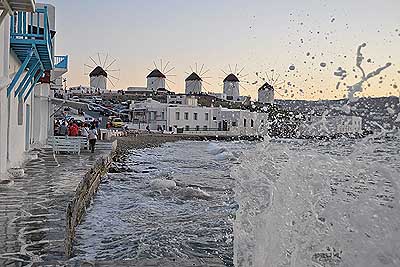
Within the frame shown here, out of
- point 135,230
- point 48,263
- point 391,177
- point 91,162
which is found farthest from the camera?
point 91,162

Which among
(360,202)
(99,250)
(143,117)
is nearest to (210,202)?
(99,250)

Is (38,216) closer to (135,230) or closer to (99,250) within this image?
(99,250)

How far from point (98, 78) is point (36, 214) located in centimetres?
10778

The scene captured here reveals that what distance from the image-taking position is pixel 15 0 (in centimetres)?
1138

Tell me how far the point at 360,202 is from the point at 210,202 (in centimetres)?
810

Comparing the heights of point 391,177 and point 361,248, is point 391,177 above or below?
above

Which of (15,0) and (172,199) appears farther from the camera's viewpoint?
(172,199)

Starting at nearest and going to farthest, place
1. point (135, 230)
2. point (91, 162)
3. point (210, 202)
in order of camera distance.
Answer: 1. point (135, 230)
2. point (210, 202)
3. point (91, 162)

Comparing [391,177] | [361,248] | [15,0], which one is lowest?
[361,248]

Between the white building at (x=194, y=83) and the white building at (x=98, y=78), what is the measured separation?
60.6ft

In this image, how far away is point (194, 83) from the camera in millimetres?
119250

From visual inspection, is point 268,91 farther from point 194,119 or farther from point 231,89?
point 231,89

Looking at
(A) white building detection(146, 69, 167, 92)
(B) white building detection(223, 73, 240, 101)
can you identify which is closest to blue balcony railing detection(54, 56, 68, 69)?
(B) white building detection(223, 73, 240, 101)

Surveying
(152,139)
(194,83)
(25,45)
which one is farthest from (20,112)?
(194,83)
